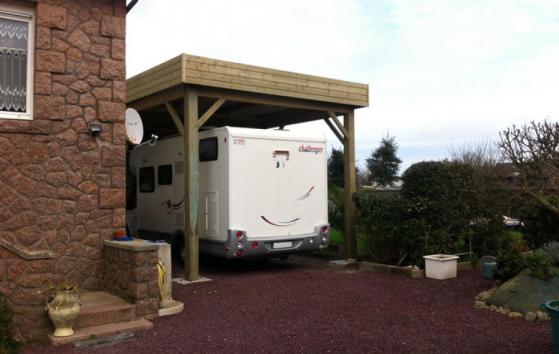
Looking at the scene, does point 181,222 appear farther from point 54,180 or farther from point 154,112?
point 54,180

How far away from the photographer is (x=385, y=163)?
32.8 meters

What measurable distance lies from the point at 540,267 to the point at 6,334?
596 centimetres

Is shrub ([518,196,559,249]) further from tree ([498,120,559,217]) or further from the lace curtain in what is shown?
the lace curtain

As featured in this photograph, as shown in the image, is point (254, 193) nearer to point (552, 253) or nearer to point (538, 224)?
point (552, 253)

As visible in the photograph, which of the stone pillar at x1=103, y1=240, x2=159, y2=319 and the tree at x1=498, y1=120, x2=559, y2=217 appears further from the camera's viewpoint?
the tree at x1=498, y1=120, x2=559, y2=217

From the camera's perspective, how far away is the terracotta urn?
529cm

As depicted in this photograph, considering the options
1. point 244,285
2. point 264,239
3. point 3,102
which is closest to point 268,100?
point 264,239

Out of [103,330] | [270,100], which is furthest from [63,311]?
[270,100]

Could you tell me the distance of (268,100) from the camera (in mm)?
9609

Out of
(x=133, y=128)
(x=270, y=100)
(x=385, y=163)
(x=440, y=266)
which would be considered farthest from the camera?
(x=385, y=163)

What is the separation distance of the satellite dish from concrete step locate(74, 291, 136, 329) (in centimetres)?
234

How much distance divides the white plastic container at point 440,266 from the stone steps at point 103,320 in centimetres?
490

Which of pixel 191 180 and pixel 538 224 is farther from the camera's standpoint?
pixel 538 224

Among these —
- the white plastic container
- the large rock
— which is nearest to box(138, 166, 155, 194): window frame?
the white plastic container
